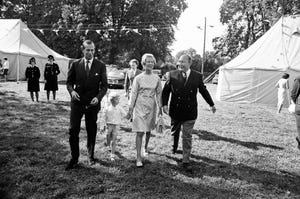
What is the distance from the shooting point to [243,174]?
4.93m

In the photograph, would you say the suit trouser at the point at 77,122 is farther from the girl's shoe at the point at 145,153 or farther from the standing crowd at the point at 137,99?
the girl's shoe at the point at 145,153

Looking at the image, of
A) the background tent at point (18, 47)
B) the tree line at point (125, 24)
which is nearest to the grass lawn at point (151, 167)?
the background tent at point (18, 47)

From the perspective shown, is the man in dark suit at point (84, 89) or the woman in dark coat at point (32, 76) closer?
the man in dark suit at point (84, 89)

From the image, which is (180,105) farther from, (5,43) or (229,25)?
(229,25)

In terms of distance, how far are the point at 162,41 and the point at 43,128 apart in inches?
1076

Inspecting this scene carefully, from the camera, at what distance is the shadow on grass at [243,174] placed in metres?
4.60

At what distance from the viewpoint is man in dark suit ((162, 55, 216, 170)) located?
500 cm

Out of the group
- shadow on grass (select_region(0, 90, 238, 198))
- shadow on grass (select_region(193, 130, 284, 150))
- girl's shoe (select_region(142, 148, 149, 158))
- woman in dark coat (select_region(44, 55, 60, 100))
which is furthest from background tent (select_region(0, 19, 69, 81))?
girl's shoe (select_region(142, 148, 149, 158))

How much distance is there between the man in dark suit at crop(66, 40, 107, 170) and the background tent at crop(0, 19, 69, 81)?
734 inches

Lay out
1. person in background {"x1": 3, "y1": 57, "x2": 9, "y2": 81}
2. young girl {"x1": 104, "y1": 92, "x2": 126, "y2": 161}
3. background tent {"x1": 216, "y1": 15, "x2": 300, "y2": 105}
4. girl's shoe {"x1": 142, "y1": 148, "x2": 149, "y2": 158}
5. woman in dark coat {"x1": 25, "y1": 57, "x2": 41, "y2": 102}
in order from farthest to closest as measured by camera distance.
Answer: person in background {"x1": 3, "y1": 57, "x2": 9, "y2": 81} → background tent {"x1": 216, "y1": 15, "x2": 300, "y2": 105} → woman in dark coat {"x1": 25, "y1": 57, "x2": 41, "y2": 102} → girl's shoe {"x1": 142, "y1": 148, "x2": 149, "y2": 158} → young girl {"x1": 104, "y1": 92, "x2": 126, "y2": 161}

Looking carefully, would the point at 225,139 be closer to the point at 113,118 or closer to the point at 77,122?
the point at 113,118

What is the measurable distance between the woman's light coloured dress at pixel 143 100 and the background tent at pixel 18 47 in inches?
740

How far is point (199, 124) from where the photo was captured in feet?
30.2

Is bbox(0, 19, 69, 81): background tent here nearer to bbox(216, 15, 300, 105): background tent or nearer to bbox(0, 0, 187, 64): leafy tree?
bbox(0, 0, 187, 64): leafy tree
